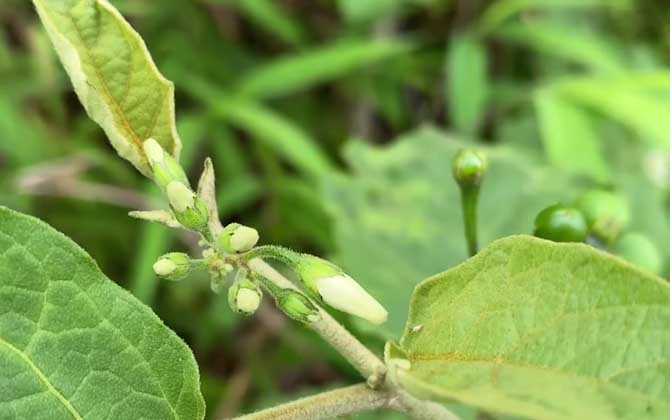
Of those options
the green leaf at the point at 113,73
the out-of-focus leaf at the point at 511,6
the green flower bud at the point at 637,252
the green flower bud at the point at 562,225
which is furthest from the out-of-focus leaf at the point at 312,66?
the green leaf at the point at 113,73

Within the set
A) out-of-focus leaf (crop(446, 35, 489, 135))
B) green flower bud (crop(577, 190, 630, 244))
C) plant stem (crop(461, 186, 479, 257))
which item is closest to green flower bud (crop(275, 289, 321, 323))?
plant stem (crop(461, 186, 479, 257))

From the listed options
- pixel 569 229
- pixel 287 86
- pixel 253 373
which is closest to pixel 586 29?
pixel 287 86

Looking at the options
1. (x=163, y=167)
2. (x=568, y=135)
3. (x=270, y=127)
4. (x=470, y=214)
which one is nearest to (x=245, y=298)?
(x=163, y=167)

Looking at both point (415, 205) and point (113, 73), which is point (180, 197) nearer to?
point (113, 73)

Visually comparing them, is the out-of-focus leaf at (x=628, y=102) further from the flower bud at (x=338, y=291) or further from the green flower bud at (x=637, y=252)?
the flower bud at (x=338, y=291)

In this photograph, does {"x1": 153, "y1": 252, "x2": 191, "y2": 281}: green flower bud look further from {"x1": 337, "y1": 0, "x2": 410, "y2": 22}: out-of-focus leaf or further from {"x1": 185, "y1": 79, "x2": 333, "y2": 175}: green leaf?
{"x1": 337, "y1": 0, "x2": 410, "y2": 22}: out-of-focus leaf

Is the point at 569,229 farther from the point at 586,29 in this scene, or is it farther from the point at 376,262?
the point at 586,29

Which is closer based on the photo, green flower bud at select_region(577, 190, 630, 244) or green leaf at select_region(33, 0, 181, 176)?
green leaf at select_region(33, 0, 181, 176)
